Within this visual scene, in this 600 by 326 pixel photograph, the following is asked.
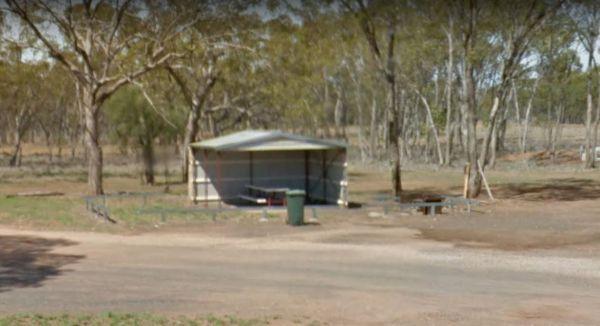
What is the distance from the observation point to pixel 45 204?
28938 mm

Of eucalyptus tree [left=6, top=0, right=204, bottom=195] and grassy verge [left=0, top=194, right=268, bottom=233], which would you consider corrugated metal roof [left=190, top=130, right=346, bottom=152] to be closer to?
grassy verge [left=0, top=194, right=268, bottom=233]

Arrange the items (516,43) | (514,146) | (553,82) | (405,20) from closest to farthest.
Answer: (516,43) → (405,20) → (553,82) → (514,146)

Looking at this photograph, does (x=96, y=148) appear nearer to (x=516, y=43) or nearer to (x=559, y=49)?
(x=516, y=43)

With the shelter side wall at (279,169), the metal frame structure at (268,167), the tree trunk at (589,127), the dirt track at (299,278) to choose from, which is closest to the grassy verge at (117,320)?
the dirt track at (299,278)

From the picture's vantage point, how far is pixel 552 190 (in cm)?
3500

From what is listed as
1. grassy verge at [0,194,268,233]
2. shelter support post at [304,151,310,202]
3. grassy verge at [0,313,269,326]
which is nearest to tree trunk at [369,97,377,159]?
shelter support post at [304,151,310,202]

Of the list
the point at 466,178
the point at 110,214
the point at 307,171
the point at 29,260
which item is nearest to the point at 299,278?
the point at 29,260

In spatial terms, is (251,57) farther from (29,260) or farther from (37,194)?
(29,260)

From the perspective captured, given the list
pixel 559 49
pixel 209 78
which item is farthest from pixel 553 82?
pixel 209 78

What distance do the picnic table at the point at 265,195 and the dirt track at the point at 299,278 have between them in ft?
21.7

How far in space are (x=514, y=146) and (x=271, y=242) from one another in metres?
72.1

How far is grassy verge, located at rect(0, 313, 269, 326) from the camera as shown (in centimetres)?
985

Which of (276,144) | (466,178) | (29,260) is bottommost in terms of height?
(29,260)

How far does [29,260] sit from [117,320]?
6.84 metres
